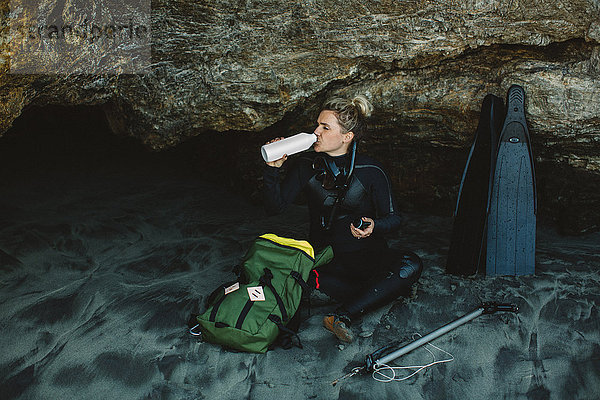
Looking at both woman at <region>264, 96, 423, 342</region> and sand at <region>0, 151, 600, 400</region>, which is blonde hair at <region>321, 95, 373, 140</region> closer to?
woman at <region>264, 96, 423, 342</region>

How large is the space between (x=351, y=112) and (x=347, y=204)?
62 centimetres

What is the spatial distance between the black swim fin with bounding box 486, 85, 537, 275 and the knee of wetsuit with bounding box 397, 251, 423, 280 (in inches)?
25.7

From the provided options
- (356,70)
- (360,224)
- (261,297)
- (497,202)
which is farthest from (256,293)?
(497,202)

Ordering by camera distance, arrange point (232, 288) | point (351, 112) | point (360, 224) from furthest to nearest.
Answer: point (351, 112) < point (360, 224) < point (232, 288)

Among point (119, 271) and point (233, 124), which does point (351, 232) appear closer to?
point (233, 124)

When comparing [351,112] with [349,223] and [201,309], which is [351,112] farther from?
[201,309]

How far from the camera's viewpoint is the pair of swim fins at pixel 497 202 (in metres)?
3.57

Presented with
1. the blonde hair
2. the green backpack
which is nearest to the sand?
the green backpack

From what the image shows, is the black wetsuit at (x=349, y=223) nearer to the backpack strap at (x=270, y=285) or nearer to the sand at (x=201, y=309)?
the sand at (x=201, y=309)

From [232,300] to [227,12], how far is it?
1.87m

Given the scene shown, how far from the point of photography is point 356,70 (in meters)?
3.61

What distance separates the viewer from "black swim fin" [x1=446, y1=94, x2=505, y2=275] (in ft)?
11.7

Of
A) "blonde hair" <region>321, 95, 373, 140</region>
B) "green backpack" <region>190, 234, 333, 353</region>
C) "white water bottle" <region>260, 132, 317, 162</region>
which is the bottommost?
"green backpack" <region>190, 234, 333, 353</region>

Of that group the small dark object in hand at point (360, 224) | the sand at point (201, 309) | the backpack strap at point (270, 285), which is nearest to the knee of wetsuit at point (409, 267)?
the sand at point (201, 309)
